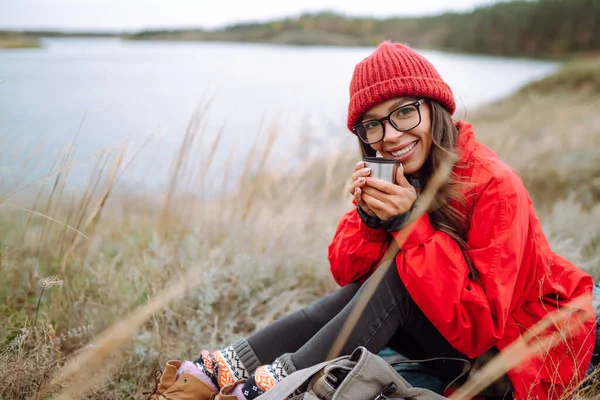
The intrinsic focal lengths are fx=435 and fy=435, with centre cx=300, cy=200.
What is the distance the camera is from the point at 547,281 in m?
1.68

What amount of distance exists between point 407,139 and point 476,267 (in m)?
0.58

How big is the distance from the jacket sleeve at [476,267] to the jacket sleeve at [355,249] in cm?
30

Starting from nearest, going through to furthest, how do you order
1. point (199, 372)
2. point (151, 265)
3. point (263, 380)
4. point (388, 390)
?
point (388, 390) < point (263, 380) < point (199, 372) < point (151, 265)

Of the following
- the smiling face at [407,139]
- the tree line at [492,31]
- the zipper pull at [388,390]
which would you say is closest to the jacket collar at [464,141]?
the smiling face at [407,139]

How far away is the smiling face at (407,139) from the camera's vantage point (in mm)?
1808

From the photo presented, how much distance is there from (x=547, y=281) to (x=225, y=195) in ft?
7.90

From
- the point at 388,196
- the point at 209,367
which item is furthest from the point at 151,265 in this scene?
the point at 388,196

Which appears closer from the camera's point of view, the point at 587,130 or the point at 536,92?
the point at 587,130

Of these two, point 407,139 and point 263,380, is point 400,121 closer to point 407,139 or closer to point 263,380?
point 407,139

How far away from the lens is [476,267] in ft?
5.18

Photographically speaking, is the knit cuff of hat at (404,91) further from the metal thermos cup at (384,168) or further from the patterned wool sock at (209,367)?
the patterned wool sock at (209,367)

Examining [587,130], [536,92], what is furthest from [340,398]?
[536,92]

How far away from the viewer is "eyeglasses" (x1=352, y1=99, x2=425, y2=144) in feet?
5.87

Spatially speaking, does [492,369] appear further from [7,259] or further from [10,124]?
[10,124]
